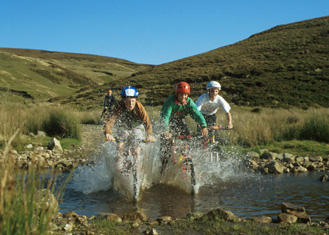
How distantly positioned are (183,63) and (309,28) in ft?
86.1

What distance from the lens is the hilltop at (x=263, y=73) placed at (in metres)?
41.0

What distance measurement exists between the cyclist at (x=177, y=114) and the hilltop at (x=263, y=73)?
31021 mm

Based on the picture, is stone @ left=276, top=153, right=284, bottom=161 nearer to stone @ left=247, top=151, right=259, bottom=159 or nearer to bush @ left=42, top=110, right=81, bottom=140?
stone @ left=247, top=151, right=259, bottom=159

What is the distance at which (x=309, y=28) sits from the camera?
72.1 meters

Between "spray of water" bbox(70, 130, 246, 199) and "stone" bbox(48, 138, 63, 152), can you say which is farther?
"stone" bbox(48, 138, 63, 152)

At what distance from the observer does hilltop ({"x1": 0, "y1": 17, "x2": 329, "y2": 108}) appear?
4103cm

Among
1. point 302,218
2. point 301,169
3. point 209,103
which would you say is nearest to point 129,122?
point 209,103

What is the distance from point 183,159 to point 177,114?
3.63ft

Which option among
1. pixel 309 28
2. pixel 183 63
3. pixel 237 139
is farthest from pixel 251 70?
pixel 237 139

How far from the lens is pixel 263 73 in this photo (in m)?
50.4

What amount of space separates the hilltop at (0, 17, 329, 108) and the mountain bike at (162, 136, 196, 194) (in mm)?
31539

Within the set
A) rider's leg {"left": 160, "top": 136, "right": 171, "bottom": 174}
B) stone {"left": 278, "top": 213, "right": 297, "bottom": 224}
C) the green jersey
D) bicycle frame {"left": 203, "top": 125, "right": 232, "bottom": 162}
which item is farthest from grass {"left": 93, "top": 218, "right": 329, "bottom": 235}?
bicycle frame {"left": 203, "top": 125, "right": 232, "bottom": 162}

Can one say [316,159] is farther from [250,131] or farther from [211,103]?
[211,103]

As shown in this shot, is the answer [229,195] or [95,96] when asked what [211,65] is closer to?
[95,96]
